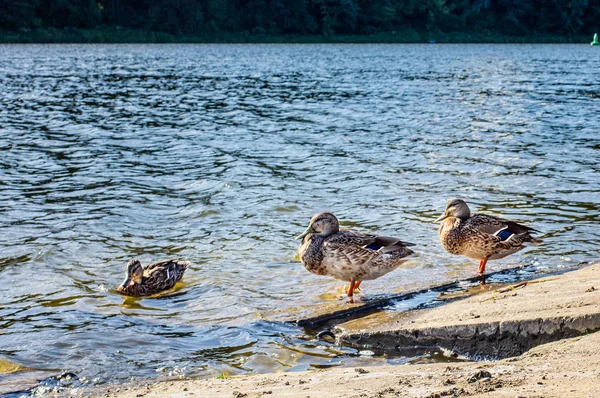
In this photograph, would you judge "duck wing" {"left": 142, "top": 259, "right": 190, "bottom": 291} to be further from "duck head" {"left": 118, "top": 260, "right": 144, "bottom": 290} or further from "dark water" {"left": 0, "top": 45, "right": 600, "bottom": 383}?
"dark water" {"left": 0, "top": 45, "right": 600, "bottom": 383}

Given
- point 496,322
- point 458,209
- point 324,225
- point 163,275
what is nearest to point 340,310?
point 324,225

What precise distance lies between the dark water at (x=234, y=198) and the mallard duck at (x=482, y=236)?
1.49 ft

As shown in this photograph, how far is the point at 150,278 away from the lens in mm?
9609

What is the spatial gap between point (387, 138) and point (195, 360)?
16704 mm

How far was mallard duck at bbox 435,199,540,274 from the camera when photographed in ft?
32.3

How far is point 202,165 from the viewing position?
63.6 ft

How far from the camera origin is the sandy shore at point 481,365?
17.5 feet

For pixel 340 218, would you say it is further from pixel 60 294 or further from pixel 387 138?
pixel 387 138

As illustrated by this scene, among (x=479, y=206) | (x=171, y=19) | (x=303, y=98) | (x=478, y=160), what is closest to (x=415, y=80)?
(x=303, y=98)

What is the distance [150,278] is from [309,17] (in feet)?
365

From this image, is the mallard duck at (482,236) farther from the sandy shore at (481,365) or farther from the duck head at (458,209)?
the sandy shore at (481,365)

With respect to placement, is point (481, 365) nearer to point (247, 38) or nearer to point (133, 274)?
point (133, 274)

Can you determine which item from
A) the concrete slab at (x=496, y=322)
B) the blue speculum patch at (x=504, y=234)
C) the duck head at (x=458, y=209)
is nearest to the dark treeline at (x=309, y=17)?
the duck head at (x=458, y=209)

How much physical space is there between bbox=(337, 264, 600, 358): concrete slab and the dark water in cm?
47
